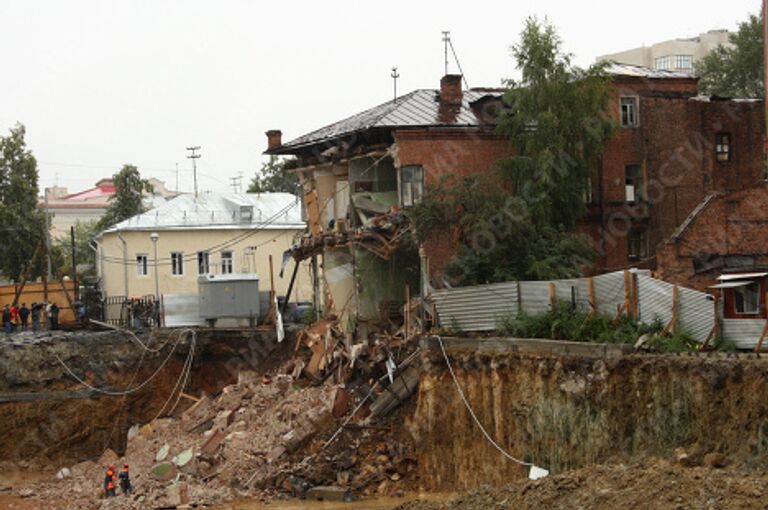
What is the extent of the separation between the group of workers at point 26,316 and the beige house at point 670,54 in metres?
57.0

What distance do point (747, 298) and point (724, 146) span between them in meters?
17.5

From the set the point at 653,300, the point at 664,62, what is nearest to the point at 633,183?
the point at 653,300

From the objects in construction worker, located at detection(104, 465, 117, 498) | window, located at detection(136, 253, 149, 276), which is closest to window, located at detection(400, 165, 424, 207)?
construction worker, located at detection(104, 465, 117, 498)

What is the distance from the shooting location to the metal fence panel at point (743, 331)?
2634 cm

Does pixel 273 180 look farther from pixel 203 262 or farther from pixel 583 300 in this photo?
pixel 583 300

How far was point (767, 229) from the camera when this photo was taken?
36000mm

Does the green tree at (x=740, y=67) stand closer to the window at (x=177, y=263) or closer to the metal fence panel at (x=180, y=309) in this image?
the window at (x=177, y=263)

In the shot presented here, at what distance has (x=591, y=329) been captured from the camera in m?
30.3

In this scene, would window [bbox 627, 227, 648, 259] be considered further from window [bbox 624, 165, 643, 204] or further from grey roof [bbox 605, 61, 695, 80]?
grey roof [bbox 605, 61, 695, 80]

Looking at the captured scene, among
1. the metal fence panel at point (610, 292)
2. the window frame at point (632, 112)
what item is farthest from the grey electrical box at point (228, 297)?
the metal fence panel at point (610, 292)

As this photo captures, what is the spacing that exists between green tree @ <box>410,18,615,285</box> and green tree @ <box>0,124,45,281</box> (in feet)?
108

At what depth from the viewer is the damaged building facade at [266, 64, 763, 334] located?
133 ft

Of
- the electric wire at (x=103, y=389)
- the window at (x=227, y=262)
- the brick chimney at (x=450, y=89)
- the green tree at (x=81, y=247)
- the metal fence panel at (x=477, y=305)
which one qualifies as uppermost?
the brick chimney at (x=450, y=89)

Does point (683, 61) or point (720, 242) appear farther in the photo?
point (683, 61)
